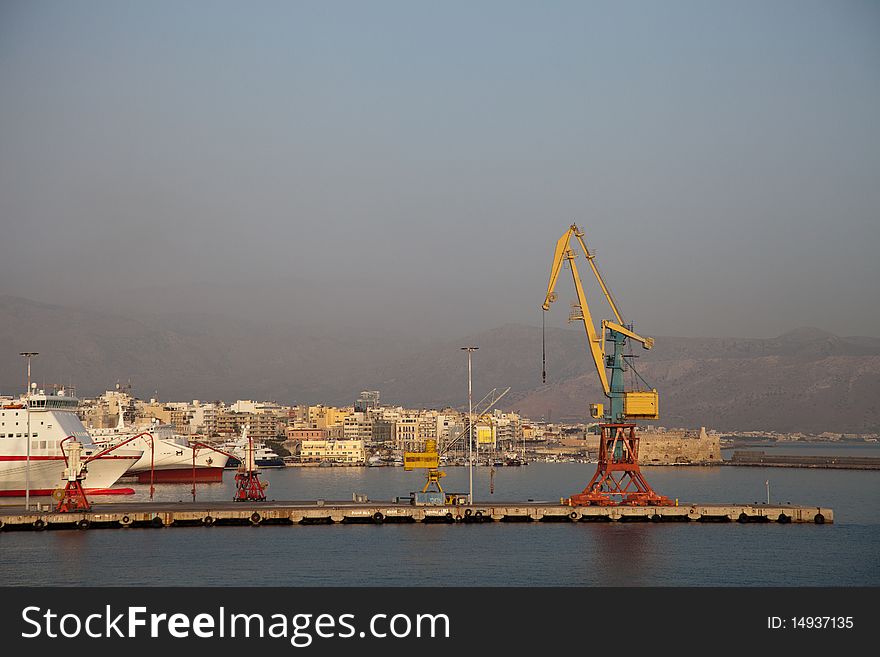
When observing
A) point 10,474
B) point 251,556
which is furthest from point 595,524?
point 10,474

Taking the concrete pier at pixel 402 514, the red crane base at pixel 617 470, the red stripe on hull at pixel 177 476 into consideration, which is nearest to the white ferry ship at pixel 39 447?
the concrete pier at pixel 402 514

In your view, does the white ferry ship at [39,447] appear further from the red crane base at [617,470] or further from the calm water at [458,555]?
the red crane base at [617,470]

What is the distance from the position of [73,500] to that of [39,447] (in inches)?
970

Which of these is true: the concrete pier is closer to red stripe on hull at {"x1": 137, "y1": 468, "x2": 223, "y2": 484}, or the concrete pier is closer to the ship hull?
the ship hull

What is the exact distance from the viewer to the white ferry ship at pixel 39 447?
91.8 meters

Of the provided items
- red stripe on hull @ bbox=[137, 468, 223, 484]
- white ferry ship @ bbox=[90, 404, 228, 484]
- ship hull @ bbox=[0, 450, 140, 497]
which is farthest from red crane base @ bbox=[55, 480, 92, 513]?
red stripe on hull @ bbox=[137, 468, 223, 484]

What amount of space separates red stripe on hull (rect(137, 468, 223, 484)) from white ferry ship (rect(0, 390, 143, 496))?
124 feet

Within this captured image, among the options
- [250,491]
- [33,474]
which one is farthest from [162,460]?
[250,491]

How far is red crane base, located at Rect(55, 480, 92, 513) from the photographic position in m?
69.9

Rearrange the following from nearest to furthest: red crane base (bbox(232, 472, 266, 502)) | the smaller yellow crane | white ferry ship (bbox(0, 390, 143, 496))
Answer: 1. the smaller yellow crane
2. red crane base (bbox(232, 472, 266, 502))
3. white ferry ship (bbox(0, 390, 143, 496))

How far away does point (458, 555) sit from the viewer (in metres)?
57.8

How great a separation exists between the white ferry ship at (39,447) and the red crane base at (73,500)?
17.2 meters
